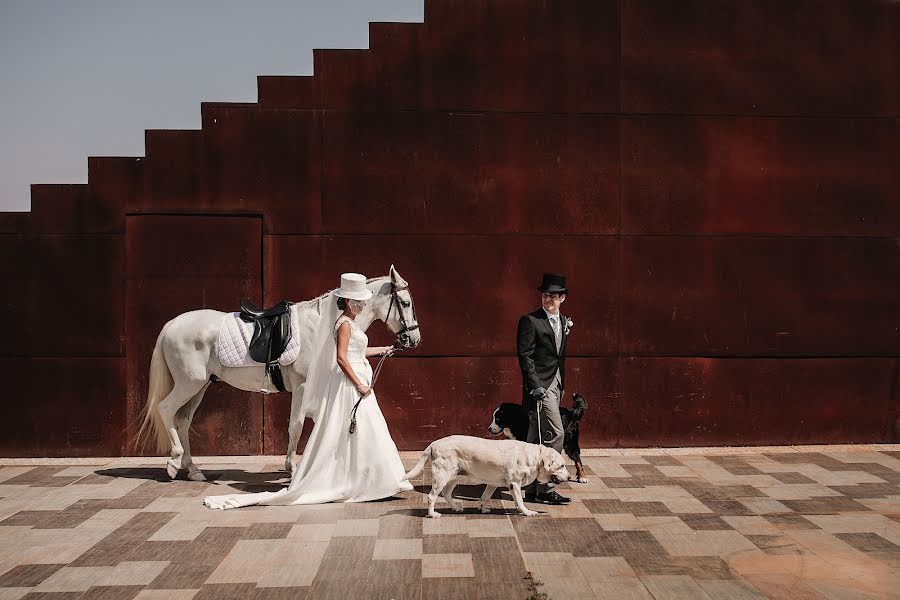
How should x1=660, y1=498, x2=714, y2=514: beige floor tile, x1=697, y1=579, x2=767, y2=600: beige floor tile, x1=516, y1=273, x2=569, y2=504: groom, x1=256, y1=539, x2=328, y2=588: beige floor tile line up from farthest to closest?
x1=516, y1=273, x2=569, y2=504: groom < x1=660, y1=498, x2=714, y2=514: beige floor tile < x1=256, y1=539, x2=328, y2=588: beige floor tile < x1=697, y1=579, x2=767, y2=600: beige floor tile

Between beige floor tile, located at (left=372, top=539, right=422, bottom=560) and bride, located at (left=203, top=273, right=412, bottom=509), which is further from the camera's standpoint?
bride, located at (left=203, top=273, right=412, bottom=509)

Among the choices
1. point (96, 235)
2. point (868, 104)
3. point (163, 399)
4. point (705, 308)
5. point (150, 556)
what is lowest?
point (150, 556)

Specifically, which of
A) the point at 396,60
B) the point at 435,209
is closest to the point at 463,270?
the point at 435,209

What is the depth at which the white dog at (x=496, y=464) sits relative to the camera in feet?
25.5

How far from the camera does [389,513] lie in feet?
26.4

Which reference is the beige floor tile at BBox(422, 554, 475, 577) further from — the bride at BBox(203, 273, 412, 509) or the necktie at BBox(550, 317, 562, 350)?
the necktie at BBox(550, 317, 562, 350)

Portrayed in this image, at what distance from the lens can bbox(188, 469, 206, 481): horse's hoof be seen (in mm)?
9414

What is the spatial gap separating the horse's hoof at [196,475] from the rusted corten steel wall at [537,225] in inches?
49.4

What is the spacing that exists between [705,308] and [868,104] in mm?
3210

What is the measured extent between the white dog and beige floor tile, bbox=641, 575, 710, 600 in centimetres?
165

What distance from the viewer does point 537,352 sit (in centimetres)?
863

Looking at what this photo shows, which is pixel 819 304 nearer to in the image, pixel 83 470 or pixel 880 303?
pixel 880 303

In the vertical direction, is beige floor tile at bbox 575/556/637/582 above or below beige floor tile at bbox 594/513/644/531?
below

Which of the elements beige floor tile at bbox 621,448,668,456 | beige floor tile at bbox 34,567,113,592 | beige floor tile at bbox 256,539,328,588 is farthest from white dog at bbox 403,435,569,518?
beige floor tile at bbox 621,448,668,456
